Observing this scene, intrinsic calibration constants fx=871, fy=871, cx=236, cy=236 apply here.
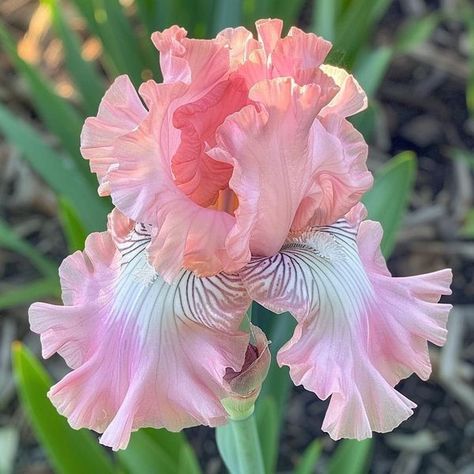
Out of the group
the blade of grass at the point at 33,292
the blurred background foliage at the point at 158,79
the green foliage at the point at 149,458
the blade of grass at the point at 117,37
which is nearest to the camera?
the green foliage at the point at 149,458

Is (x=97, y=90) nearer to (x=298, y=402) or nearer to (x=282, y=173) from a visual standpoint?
(x=298, y=402)

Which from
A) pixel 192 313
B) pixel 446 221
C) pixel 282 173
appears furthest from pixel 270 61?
pixel 446 221

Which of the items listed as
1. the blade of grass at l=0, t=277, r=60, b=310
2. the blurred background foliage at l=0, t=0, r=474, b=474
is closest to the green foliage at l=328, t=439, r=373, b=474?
the blurred background foliage at l=0, t=0, r=474, b=474

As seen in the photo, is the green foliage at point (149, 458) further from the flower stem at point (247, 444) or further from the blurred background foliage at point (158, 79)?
the flower stem at point (247, 444)

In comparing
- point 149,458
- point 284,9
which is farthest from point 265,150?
point 284,9

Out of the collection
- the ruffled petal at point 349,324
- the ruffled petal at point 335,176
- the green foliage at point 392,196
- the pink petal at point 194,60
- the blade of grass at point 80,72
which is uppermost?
the pink petal at point 194,60

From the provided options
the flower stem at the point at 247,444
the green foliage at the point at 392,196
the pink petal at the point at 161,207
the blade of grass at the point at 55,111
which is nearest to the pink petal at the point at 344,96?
the pink petal at the point at 161,207
